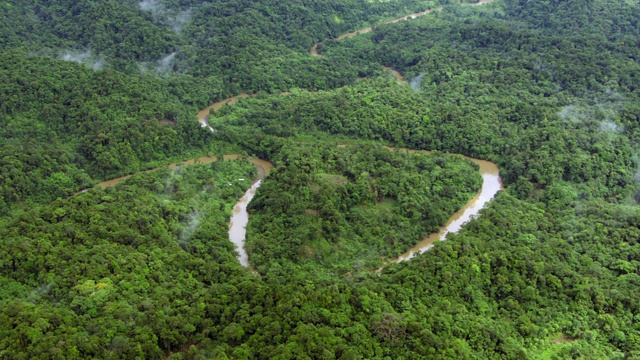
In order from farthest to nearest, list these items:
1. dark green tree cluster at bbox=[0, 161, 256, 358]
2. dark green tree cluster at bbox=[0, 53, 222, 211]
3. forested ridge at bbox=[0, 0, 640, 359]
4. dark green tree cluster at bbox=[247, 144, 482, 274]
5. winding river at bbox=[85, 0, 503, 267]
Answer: dark green tree cluster at bbox=[0, 53, 222, 211]
winding river at bbox=[85, 0, 503, 267]
dark green tree cluster at bbox=[247, 144, 482, 274]
forested ridge at bbox=[0, 0, 640, 359]
dark green tree cluster at bbox=[0, 161, 256, 358]

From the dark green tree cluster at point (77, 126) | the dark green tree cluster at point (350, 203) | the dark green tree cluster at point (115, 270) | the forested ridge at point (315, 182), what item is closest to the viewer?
the dark green tree cluster at point (115, 270)

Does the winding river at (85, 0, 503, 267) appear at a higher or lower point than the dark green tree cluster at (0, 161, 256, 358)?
lower

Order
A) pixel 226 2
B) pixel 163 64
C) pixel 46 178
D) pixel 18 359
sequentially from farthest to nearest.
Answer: pixel 226 2
pixel 163 64
pixel 46 178
pixel 18 359

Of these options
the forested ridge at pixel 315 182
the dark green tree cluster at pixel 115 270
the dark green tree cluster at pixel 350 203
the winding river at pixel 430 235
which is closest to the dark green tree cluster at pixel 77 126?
the forested ridge at pixel 315 182

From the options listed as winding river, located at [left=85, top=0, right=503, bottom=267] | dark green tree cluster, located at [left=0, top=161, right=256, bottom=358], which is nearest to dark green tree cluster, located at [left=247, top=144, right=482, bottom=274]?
winding river, located at [left=85, top=0, right=503, bottom=267]

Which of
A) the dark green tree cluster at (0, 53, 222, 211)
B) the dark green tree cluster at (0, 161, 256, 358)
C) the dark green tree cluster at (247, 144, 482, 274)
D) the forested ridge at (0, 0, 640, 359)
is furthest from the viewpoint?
the dark green tree cluster at (0, 53, 222, 211)

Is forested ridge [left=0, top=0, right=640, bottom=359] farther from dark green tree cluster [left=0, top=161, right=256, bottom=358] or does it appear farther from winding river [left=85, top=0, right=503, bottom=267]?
winding river [left=85, top=0, right=503, bottom=267]

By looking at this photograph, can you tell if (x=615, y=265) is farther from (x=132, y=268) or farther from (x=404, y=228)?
(x=132, y=268)

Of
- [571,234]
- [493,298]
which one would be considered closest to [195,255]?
[493,298]

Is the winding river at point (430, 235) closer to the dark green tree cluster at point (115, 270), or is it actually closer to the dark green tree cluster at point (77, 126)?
the dark green tree cluster at point (115, 270)
